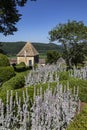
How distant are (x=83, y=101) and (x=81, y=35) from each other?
3444 cm

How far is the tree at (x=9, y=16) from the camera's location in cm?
3872

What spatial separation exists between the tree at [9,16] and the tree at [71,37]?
38.6 feet

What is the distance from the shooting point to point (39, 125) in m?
8.20

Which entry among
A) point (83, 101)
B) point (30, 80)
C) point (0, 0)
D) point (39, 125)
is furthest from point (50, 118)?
point (0, 0)

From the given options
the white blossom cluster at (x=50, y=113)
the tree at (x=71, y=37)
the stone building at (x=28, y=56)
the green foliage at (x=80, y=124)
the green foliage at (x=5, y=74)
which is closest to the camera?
the green foliage at (x=80, y=124)

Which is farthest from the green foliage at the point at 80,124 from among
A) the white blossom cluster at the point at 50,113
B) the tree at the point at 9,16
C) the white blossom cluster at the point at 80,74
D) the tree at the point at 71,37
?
the tree at the point at 71,37

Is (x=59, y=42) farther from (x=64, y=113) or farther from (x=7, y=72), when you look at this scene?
(x=64, y=113)

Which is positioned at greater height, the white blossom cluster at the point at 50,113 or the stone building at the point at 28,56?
the white blossom cluster at the point at 50,113

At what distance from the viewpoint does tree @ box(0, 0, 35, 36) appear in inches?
1524

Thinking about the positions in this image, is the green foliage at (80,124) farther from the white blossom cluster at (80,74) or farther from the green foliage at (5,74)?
the green foliage at (5,74)

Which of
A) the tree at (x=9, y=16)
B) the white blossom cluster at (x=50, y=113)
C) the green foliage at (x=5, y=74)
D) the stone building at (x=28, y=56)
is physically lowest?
the stone building at (x=28, y=56)

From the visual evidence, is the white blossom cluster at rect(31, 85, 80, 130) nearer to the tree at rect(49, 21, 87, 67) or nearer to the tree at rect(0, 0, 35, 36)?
the tree at rect(0, 0, 35, 36)

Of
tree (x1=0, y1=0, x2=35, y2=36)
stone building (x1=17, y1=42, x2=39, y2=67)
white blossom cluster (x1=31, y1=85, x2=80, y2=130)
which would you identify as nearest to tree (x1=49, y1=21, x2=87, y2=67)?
tree (x1=0, y1=0, x2=35, y2=36)

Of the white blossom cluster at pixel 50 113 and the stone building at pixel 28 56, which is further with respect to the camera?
the stone building at pixel 28 56
